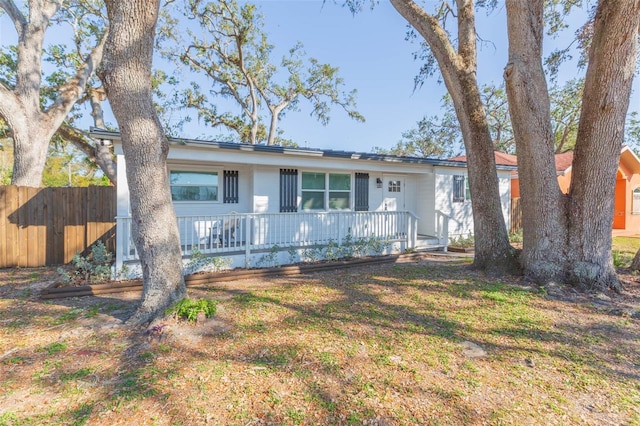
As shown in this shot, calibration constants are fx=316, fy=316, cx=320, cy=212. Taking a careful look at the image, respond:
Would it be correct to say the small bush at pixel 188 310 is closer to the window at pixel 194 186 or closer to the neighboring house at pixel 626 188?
the window at pixel 194 186

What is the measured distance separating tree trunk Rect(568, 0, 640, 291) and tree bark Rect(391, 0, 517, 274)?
120 cm

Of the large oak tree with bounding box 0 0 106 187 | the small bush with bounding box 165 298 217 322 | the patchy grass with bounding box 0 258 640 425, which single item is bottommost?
the patchy grass with bounding box 0 258 640 425

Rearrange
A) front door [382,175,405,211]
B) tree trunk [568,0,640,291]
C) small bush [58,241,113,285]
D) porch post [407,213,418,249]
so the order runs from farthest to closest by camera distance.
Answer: front door [382,175,405,211], porch post [407,213,418,249], small bush [58,241,113,285], tree trunk [568,0,640,291]

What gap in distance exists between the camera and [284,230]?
7852mm

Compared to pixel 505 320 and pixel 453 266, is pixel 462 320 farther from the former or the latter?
pixel 453 266

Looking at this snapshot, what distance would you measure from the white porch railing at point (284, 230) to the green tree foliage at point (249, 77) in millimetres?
11840

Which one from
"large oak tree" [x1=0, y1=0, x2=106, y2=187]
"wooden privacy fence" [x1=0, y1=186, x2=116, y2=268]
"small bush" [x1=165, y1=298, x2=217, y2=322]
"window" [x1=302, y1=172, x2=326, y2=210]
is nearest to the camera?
"small bush" [x1=165, y1=298, x2=217, y2=322]

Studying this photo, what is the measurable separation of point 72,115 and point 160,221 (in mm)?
15431

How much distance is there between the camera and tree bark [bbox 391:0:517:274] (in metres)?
6.36

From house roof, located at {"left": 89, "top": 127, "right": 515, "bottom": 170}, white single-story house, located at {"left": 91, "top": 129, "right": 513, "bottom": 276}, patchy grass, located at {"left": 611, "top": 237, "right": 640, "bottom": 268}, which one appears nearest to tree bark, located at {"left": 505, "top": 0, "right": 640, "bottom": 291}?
patchy grass, located at {"left": 611, "top": 237, "right": 640, "bottom": 268}

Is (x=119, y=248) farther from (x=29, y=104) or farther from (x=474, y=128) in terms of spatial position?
(x=29, y=104)

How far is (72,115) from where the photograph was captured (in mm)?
14867

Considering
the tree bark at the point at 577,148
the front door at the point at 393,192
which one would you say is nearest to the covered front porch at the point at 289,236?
the front door at the point at 393,192

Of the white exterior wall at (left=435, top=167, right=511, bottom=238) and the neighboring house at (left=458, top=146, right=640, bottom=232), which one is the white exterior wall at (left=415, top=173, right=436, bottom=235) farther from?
the neighboring house at (left=458, top=146, right=640, bottom=232)
